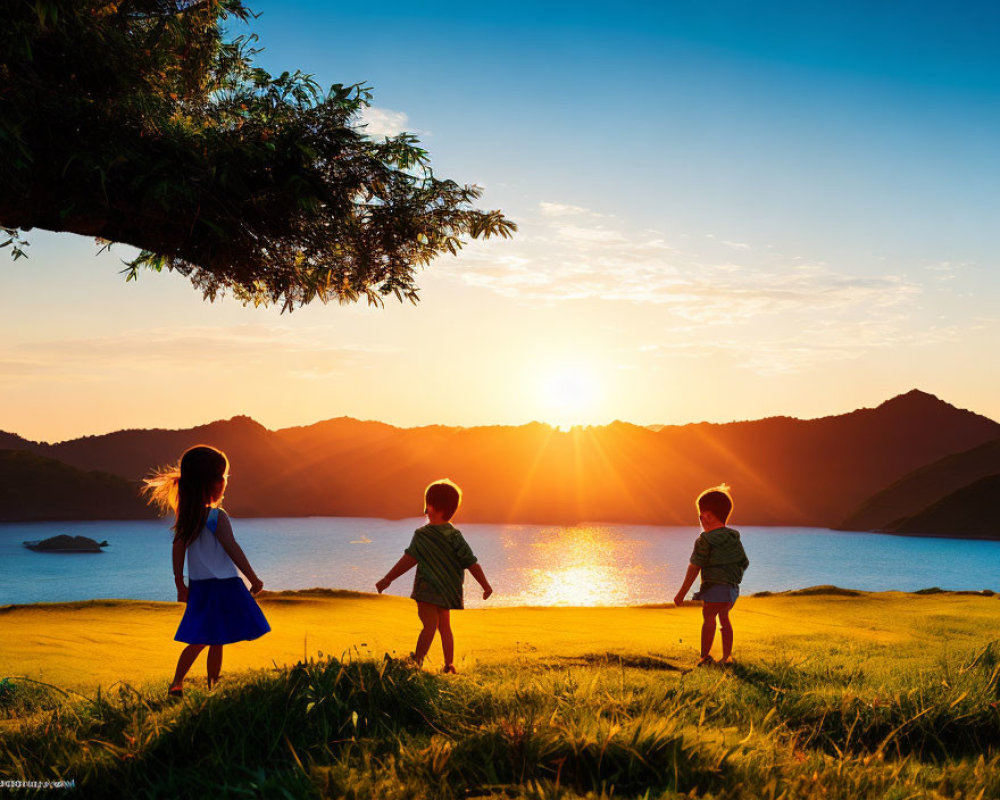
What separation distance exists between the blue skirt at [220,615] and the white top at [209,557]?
5 cm

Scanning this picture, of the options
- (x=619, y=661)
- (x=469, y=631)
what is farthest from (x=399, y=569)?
(x=469, y=631)

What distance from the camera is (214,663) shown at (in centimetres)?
591

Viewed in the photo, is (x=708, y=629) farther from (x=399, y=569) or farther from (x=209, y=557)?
(x=209, y=557)

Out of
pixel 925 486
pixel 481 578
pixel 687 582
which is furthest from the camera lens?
pixel 925 486

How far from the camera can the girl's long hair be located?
591cm

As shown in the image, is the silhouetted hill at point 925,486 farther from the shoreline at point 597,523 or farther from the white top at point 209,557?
the white top at point 209,557

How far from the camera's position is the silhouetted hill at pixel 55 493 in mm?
87812

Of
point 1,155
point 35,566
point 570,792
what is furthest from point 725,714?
point 35,566

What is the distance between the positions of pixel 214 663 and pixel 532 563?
6713 cm

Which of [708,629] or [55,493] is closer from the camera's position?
[708,629]

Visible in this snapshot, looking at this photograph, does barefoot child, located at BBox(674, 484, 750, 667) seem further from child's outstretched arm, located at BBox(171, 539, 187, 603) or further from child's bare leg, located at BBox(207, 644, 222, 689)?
child's outstretched arm, located at BBox(171, 539, 187, 603)

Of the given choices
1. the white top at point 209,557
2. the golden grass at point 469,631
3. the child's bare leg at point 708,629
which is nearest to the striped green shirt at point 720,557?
the child's bare leg at point 708,629

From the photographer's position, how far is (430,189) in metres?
7.64

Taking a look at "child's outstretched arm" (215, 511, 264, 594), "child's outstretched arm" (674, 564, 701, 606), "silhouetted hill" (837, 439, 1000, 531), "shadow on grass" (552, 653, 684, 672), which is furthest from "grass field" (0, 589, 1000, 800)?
"silhouetted hill" (837, 439, 1000, 531)
